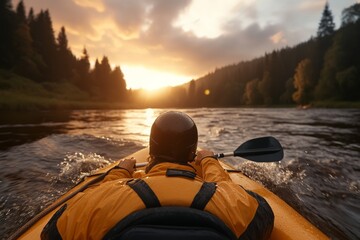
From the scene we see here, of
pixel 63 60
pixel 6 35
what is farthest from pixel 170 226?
pixel 63 60

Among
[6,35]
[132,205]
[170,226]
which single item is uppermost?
[6,35]

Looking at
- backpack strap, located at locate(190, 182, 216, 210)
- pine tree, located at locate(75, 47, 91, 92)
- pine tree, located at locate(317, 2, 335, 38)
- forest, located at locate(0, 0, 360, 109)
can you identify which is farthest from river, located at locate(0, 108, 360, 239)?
pine tree, located at locate(317, 2, 335, 38)

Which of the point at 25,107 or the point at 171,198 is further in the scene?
the point at 25,107

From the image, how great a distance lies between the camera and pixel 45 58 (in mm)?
52969

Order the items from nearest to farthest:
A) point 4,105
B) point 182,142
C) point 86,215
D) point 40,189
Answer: point 86,215 < point 182,142 < point 40,189 < point 4,105

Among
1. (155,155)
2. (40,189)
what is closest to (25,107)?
(40,189)

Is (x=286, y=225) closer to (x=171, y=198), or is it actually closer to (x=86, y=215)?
(x=171, y=198)

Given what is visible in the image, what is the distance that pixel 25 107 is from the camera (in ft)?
89.0

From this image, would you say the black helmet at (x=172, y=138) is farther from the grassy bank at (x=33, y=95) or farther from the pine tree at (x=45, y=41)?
the pine tree at (x=45, y=41)

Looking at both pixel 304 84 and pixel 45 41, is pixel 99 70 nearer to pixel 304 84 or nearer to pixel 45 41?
Answer: pixel 45 41

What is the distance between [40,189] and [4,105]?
81.0 feet

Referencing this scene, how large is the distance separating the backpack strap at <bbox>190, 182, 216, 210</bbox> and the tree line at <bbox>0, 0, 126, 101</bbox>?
49.6 m

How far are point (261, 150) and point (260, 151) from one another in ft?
0.08

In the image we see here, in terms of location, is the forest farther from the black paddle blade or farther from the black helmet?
the black helmet
